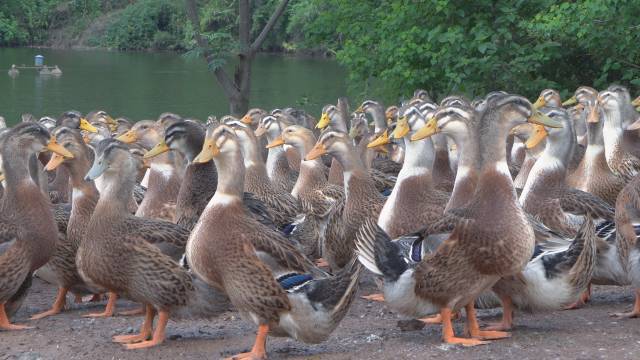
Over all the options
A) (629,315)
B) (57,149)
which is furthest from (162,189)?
(629,315)

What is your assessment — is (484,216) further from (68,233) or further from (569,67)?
(569,67)

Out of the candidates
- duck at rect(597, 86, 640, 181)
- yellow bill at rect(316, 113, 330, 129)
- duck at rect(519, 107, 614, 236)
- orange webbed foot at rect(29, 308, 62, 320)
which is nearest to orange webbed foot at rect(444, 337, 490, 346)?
duck at rect(519, 107, 614, 236)

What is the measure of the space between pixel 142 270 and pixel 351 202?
2.49 meters

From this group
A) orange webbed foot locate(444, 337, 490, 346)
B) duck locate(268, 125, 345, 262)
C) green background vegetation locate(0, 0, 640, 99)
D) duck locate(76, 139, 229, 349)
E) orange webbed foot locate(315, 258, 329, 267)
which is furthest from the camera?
green background vegetation locate(0, 0, 640, 99)

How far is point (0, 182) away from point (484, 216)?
6017mm

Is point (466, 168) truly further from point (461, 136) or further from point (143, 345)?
point (143, 345)

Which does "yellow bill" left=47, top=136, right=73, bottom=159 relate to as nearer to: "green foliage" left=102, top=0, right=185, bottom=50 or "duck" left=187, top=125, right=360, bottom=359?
"duck" left=187, top=125, right=360, bottom=359

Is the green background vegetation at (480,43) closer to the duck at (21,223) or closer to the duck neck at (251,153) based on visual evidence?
the duck neck at (251,153)

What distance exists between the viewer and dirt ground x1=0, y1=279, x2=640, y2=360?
6746mm

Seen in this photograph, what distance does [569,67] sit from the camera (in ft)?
59.2

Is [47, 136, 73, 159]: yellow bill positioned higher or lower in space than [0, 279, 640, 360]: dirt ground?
higher

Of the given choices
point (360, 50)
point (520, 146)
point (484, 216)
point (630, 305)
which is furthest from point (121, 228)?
point (360, 50)

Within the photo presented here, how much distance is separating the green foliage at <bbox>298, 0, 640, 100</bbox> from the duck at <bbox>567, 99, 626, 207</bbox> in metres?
4.18

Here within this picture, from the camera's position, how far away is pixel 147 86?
44000mm
